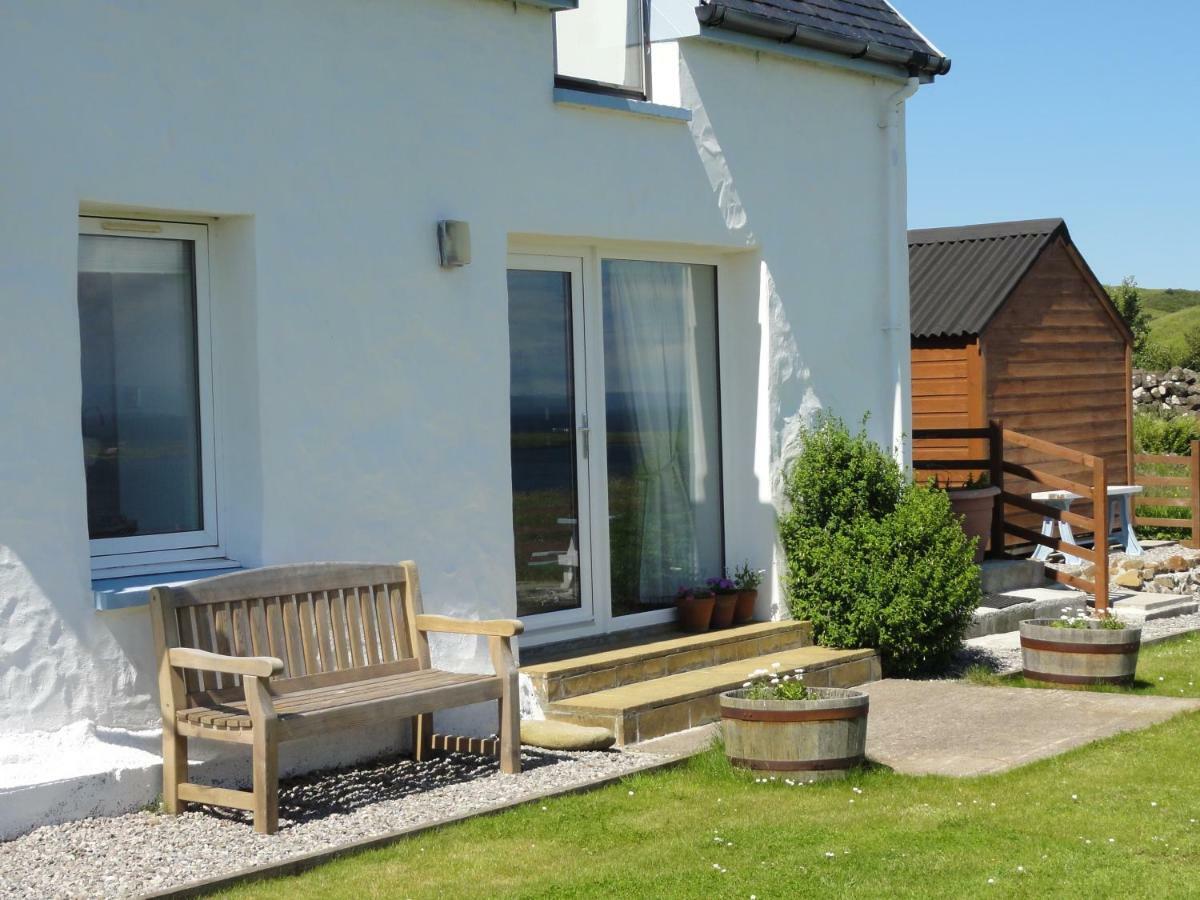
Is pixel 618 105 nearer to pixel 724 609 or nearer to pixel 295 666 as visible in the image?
pixel 724 609

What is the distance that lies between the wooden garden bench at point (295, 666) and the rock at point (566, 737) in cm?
25

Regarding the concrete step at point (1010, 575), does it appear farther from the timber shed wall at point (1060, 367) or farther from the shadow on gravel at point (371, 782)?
the shadow on gravel at point (371, 782)

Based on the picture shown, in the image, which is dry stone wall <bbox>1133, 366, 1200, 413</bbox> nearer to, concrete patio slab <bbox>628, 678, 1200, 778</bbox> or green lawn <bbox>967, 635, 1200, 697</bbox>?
green lawn <bbox>967, 635, 1200, 697</bbox>

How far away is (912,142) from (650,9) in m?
3.48

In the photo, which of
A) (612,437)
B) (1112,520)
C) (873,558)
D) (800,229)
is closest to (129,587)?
(612,437)

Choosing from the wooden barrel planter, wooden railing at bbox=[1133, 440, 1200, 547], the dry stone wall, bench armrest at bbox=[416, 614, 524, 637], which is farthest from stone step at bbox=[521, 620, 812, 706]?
the dry stone wall

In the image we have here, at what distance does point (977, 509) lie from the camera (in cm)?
1218

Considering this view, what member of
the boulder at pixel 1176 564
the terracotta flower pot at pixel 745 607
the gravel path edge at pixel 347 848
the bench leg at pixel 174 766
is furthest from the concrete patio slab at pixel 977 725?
the boulder at pixel 1176 564

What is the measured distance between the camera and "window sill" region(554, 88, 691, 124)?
8367 mm

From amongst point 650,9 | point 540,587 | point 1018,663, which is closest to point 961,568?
point 1018,663

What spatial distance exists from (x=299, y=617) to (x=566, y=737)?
60.4 inches

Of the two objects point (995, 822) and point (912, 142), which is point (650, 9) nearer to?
point (912, 142)

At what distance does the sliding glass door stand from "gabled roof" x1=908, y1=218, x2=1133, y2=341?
19.9 ft

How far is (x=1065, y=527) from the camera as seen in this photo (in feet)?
44.3
